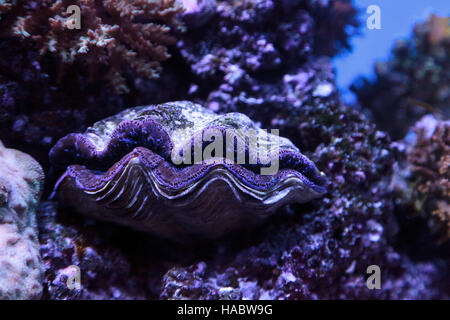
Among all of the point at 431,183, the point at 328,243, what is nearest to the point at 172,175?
the point at 328,243

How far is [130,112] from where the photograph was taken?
Result: 2406 mm

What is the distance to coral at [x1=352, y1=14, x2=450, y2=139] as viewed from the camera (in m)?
5.09

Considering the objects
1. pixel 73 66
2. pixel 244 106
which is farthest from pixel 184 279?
pixel 73 66

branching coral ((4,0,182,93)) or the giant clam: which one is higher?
branching coral ((4,0,182,93))

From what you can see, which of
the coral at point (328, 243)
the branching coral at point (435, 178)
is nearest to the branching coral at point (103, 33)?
the coral at point (328, 243)

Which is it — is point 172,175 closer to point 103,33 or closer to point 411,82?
point 103,33

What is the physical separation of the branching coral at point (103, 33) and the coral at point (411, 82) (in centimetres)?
415

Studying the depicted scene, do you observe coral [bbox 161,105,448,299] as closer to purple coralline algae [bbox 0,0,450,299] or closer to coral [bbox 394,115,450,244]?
purple coralline algae [bbox 0,0,450,299]

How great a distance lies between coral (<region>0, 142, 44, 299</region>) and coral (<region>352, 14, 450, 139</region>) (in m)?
5.15

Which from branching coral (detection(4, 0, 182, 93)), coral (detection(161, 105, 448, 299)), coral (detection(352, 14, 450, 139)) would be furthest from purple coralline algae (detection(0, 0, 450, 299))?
coral (detection(352, 14, 450, 139))

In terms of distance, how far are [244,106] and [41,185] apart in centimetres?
185
